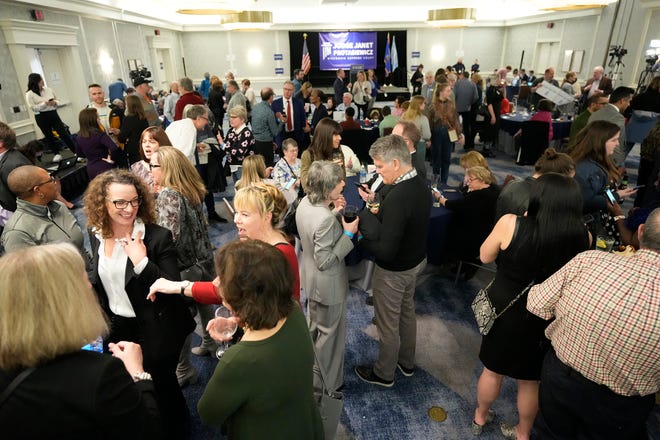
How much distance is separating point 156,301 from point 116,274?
0.74 feet

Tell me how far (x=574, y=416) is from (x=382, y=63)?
714 inches

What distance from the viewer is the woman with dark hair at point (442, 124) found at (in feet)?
19.0

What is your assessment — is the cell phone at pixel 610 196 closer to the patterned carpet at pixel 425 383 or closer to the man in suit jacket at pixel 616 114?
the patterned carpet at pixel 425 383

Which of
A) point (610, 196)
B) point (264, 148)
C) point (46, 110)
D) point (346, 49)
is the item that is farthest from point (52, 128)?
point (346, 49)

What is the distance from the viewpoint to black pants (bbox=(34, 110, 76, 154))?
707 centimetres

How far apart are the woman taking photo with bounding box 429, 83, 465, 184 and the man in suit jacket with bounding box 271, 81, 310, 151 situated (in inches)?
91.4

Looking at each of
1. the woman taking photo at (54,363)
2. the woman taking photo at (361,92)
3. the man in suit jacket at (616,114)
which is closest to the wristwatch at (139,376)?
the woman taking photo at (54,363)

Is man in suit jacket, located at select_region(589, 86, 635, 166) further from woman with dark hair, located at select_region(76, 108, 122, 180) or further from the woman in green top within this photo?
woman with dark hair, located at select_region(76, 108, 122, 180)

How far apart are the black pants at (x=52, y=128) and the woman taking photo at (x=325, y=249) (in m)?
7.12

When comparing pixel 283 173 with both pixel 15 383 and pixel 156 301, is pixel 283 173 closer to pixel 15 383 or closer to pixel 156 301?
pixel 156 301

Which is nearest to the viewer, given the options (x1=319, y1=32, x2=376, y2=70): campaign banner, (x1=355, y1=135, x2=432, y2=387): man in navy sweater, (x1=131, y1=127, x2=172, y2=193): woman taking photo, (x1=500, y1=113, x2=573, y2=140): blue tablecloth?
(x1=355, y1=135, x2=432, y2=387): man in navy sweater

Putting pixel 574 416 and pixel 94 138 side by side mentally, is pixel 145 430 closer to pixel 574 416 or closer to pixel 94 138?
pixel 574 416

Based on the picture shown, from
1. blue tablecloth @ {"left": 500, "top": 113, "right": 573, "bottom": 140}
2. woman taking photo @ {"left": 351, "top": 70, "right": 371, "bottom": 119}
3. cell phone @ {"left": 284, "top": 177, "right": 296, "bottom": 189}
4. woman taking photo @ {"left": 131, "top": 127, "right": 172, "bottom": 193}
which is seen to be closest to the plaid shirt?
cell phone @ {"left": 284, "top": 177, "right": 296, "bottom": 189}

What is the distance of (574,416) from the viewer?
65.2 inches
